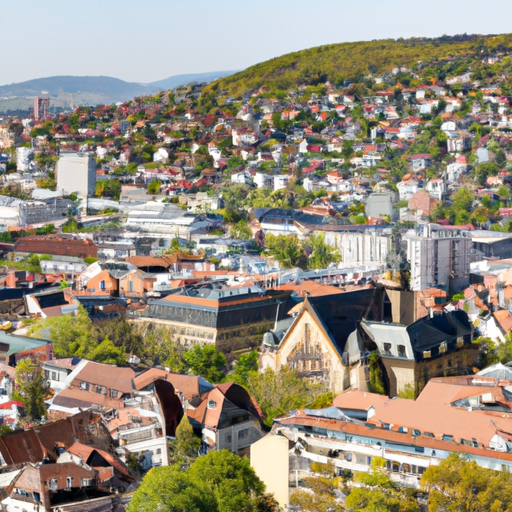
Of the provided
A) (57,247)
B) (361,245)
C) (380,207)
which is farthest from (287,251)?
(380,207)

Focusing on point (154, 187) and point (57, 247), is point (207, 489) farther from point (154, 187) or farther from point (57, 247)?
point (154, 187)

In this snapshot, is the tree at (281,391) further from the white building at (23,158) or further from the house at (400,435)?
the white building at (23,158)

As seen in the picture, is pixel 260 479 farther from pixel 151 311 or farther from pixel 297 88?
pixel 297 88

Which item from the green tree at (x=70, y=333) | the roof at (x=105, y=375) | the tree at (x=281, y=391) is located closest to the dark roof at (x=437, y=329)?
the tree at (x=281, y=391)

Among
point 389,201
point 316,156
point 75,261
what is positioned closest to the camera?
point 75,261

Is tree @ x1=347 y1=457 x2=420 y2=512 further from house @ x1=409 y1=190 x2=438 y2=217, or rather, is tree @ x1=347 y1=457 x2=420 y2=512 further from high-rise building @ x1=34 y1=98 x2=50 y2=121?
high-rise building @ x1=34 y1=98 x2=50 y2=121

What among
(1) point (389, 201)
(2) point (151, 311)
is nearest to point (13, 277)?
(2) point (151, 311)
